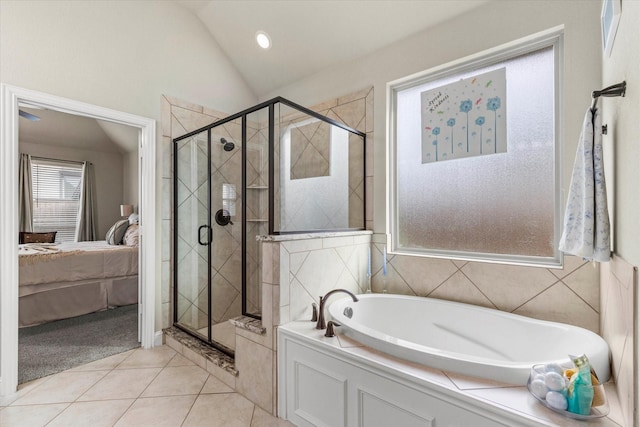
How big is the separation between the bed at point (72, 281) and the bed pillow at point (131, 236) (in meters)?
0.12

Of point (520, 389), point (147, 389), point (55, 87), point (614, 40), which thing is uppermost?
point (55, 87)

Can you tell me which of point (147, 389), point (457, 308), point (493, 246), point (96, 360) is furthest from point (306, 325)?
point (96, 360)

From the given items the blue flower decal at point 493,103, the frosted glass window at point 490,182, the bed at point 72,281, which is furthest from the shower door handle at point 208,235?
the blue flower decal at point 493,103

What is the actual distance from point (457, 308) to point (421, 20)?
2071mm

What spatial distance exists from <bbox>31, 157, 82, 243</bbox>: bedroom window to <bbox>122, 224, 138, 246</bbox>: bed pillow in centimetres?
232

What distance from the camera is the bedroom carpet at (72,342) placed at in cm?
237

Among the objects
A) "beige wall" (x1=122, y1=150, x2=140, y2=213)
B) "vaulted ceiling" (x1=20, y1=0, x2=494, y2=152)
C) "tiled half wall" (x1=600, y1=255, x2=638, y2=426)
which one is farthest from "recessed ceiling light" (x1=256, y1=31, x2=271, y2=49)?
"beige wall" (x1=122, y1=150, x2=140, y2=213)

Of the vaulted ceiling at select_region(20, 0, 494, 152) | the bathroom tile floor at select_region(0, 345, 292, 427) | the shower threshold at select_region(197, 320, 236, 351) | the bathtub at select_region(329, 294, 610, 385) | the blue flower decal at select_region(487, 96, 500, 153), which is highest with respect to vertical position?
the vaulted ceiling at select_region(20, 0, 494, 152)

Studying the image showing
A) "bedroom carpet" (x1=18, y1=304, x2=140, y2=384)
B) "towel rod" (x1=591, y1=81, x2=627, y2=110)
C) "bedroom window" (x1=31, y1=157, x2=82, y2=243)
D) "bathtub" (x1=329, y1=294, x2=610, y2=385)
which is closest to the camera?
"towel rod" (x1=591, y1=81, x2=627, y2=110)

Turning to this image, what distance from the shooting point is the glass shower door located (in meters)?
2.64

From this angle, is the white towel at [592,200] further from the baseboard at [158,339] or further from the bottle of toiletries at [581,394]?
the baseboard at [158,339]

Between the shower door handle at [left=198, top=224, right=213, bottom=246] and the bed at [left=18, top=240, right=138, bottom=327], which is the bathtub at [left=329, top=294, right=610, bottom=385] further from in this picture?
the bed at [left=18, top=240, right=138, bottom=327]

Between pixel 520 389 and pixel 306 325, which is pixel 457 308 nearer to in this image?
pixel 520 389

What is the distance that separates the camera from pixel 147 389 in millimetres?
2074
